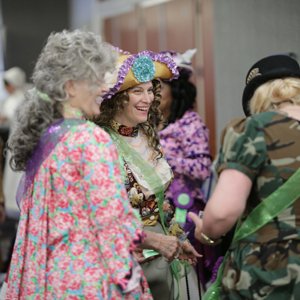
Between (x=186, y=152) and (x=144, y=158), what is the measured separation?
903 millimetres

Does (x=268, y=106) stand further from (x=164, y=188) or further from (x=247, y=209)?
(x=164, y=188)

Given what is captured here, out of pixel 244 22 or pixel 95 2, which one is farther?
pixel 95 2

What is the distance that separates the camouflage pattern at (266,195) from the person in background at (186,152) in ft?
4.32

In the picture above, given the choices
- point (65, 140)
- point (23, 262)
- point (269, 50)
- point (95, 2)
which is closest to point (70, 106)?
point (65, 140)

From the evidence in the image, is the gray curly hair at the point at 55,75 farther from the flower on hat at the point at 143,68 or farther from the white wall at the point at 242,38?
the white wall at the point at 242,38

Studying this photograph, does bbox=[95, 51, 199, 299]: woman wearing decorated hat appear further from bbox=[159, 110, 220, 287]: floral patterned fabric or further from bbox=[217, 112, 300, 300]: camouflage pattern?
bbox=[159, 110, 220, 287]: floral patterned fabric

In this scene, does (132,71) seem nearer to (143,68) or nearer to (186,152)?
(143,68)

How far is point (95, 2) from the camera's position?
7227 mm

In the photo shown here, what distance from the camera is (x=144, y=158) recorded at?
255 cm

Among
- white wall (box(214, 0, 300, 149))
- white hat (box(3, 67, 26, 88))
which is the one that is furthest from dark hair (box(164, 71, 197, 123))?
white hat (box(3, 67, 26, 88))

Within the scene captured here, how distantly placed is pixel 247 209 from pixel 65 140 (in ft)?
2.01

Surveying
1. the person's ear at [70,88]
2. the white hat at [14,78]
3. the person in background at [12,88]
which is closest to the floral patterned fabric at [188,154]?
the person's ear at [70,88]

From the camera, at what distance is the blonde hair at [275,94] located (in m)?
1.97

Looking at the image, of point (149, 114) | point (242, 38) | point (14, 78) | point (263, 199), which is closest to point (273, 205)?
point (263, 199)
